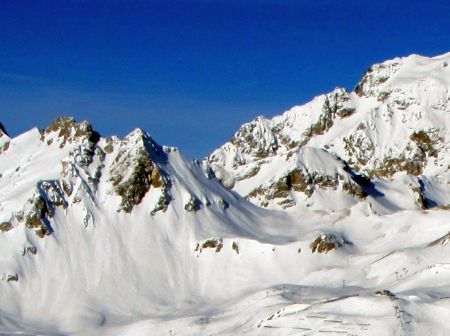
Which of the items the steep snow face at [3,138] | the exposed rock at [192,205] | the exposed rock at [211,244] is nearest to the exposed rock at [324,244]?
the exposed rock at [211,244]

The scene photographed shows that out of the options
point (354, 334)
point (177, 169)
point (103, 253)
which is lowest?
point (354, 334)

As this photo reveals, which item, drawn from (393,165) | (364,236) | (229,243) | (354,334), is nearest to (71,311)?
(229,243)

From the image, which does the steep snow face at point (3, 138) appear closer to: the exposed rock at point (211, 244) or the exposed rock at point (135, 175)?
the exposed rock at point (135, 175)

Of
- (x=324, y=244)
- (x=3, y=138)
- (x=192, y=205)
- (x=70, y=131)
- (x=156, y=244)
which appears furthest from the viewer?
(x=3, y=138)

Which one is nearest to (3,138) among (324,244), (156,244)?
(156,244)

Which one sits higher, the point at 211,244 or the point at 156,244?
the point at 156,244

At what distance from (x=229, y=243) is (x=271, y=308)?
3106 centimetres

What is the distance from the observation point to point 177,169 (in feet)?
367

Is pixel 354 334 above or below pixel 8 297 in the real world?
below

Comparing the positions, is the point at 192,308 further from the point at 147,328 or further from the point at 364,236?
the point at 364,236

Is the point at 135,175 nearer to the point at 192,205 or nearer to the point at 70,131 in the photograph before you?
the point at 192,205

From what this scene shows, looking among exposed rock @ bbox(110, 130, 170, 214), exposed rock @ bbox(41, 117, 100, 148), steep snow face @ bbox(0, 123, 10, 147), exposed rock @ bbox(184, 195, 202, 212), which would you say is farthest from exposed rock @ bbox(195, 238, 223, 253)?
steep snow face @ bbox(0, 123, 10, 147)

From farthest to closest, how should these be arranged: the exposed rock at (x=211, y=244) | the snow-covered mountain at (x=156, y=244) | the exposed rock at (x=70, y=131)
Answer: the exposed rock at (x=70, y=131), the exposed rock at (x=211, y=244), the snow-covered mountain at (x=156, y=244)

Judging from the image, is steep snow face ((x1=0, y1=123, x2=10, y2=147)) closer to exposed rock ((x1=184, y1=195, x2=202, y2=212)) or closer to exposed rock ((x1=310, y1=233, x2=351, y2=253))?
exposed rock ((x1=184, y1=195, x2=202, y2=212))
